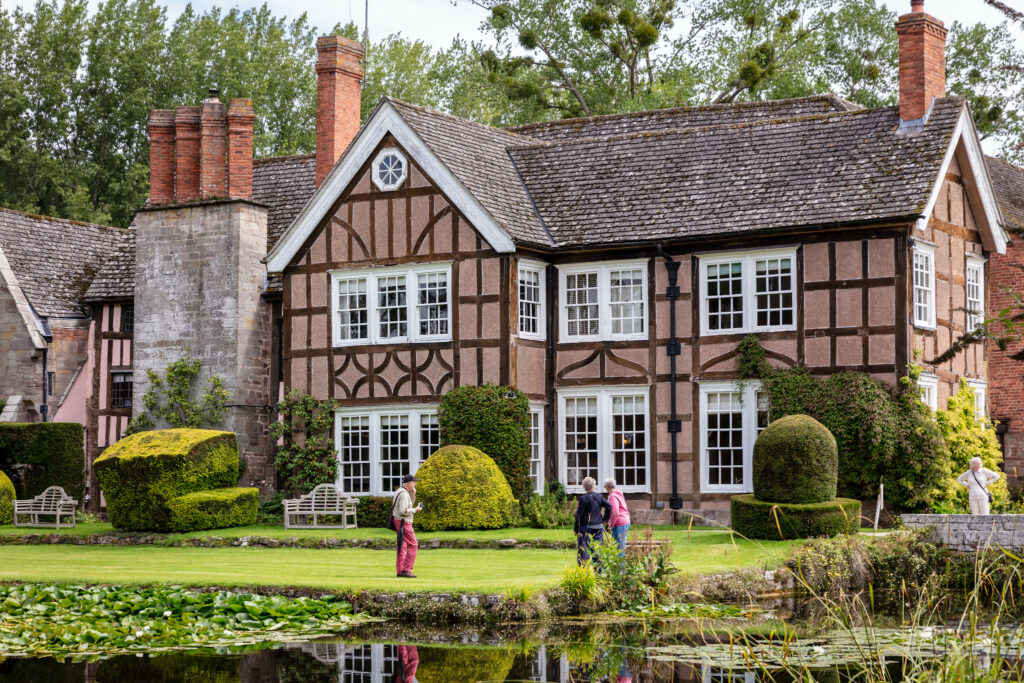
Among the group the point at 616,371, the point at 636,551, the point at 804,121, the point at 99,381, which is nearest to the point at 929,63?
the point at 804,121

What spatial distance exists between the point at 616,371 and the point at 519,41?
2146cm

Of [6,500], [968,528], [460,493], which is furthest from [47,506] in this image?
[968,528]

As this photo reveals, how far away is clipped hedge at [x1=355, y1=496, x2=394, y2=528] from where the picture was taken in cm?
2823

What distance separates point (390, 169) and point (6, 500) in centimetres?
1095

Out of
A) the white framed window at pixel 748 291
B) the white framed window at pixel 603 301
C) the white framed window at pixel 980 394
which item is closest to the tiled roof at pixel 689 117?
the white framed window at pixel 603 301

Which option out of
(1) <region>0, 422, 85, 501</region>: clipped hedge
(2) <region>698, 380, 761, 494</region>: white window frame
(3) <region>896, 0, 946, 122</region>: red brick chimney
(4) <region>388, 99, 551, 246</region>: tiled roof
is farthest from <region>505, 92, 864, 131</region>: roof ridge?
(1) <region>0, 422, 85, 501</region>: clipped hedge

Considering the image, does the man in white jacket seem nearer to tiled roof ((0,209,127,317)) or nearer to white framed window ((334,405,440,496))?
white framed window ((334,405,440,496))

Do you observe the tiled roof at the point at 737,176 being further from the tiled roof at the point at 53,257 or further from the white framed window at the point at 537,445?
the tiled roof at the point at 53,257

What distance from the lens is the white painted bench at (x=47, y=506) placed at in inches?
1166

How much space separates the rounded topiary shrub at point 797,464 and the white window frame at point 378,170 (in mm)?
9883

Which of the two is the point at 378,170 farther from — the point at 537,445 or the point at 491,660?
the point at 491,660

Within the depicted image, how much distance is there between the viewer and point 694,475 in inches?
1071

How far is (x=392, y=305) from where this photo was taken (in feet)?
95.7

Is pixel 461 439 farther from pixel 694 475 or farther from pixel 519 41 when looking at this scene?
pixel 519 41
